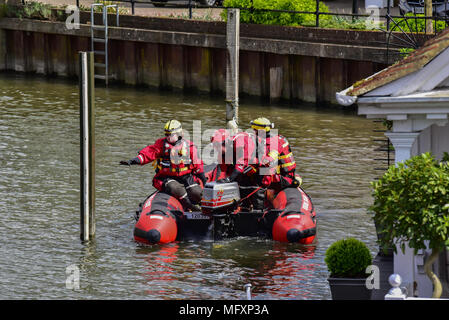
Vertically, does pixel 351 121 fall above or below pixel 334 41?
below

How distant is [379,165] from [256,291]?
9.37 metres

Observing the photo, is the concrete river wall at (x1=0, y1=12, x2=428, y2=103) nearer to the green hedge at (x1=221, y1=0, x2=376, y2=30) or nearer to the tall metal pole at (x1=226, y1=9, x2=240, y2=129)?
the green hedge at (x1=221, y1=0, x2=376, y2=30)

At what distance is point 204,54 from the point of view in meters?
34.5

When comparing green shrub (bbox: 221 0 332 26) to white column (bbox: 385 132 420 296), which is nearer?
white column (bbox: 385 132 420 296)

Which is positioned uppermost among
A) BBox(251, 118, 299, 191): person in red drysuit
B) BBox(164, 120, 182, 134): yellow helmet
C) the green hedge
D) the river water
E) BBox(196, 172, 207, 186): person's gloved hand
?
the green hedge

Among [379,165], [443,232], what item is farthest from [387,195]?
[379,165]

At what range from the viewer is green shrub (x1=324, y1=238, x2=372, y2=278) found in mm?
13109

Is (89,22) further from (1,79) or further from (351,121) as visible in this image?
Answer: (351,121)

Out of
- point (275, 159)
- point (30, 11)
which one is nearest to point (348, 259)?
point (275, 159)

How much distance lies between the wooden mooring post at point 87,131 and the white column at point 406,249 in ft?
21.4

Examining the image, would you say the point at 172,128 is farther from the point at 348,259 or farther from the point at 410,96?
the point at 410,96

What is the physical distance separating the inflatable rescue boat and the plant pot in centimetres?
508

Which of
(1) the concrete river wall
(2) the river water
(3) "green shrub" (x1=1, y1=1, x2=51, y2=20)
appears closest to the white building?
(2) the river water
